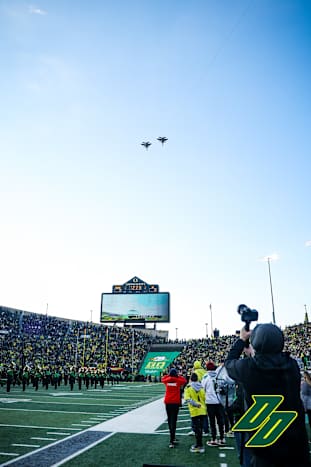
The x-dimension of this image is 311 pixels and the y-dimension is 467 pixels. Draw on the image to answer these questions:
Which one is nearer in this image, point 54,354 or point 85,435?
point 85,435

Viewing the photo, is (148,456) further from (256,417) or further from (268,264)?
(268,264)

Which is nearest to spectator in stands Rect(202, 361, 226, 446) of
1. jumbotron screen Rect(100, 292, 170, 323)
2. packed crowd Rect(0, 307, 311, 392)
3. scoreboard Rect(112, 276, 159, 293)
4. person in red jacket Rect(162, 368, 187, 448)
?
person in red jacket Rect(162, 368, 187, 448)

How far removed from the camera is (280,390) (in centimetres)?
226

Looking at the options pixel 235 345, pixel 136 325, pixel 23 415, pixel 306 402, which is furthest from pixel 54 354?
pixel 235 345

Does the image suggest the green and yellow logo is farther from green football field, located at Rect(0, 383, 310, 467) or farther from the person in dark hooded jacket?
green football field, located at Rect(0, 383, 310, 467)

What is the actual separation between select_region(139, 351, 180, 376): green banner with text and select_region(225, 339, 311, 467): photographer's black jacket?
4982 cm

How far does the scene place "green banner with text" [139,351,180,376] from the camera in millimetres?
51066

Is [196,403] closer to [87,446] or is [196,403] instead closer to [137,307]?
[87,446]

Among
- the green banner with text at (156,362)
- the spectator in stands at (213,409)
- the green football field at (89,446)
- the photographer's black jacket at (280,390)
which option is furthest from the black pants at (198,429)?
the green banner with text at (156,362)

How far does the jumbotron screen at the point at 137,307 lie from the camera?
4606 cm

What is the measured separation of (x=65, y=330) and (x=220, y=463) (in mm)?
52176

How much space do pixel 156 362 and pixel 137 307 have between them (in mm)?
11686

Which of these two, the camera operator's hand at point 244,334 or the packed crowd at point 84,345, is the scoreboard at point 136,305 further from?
the camera operator's hand at point 244,334

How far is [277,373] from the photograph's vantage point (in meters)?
2.31
